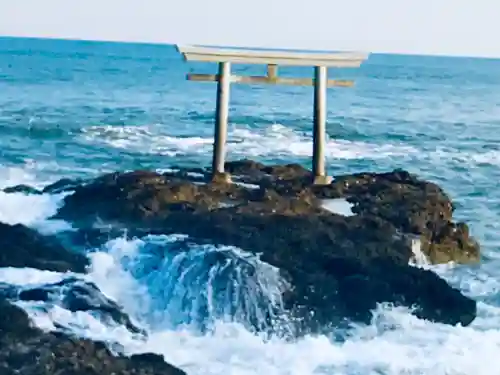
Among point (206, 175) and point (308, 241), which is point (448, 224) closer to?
point (308, 241)

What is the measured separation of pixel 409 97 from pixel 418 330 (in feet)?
113

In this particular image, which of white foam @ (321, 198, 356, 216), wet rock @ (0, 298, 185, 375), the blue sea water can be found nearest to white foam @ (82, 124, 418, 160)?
the blue sea water

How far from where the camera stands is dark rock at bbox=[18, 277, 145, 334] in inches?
374

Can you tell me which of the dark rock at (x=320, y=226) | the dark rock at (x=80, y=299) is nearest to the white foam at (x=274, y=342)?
the dark rock at (x=80, y=299)

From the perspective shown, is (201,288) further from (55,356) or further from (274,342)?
(55,356)

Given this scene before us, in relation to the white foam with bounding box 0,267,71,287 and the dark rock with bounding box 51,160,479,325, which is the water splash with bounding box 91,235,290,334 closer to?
the dark rock with bounding box 51,160,479,325

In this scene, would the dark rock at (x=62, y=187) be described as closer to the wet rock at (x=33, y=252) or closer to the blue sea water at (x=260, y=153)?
the blue sea water at (x=260, y=153)

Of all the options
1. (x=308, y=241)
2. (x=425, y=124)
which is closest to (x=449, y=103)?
(x=425, y=124)

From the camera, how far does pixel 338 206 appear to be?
495 inches

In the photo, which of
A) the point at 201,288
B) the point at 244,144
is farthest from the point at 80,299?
the point at 244,144

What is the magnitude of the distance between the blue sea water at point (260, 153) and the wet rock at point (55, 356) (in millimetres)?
374

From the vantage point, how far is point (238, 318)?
9969 millimetres

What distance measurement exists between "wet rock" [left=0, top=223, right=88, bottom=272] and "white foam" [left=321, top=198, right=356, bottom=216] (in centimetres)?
325

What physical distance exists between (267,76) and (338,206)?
2.31 metres
